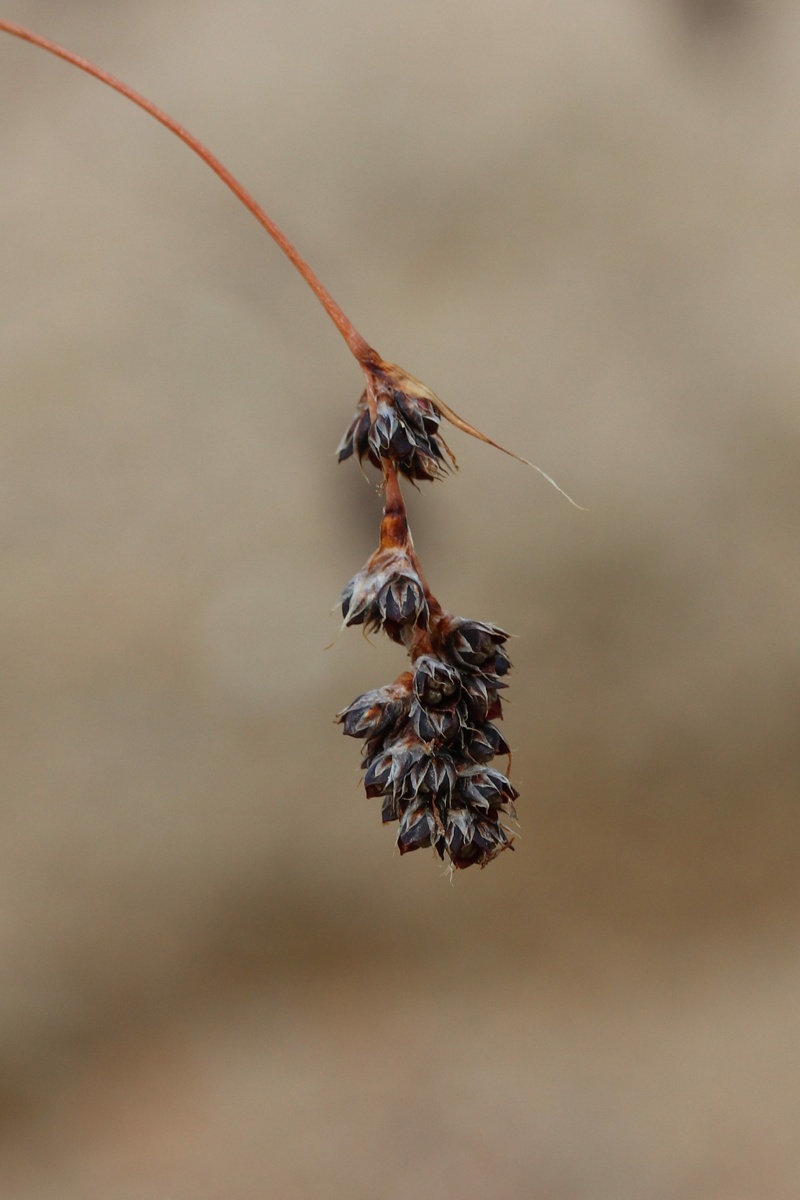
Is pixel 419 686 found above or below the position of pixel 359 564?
below

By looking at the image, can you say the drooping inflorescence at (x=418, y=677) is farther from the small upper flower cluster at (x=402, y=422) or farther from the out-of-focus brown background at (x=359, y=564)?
the out-of-focus brown background at (x=359, y=564)

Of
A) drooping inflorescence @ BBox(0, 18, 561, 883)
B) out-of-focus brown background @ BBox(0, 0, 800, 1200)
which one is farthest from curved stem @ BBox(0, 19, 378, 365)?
out-of-focus brown background @ BBox(0, 0, 800, 1200)

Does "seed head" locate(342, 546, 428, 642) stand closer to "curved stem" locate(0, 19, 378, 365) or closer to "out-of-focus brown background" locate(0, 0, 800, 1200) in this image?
"curved stem" locate(0, 19, 378, 365)

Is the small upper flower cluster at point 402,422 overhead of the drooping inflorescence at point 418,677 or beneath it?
overhead

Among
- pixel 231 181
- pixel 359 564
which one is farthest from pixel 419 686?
pixel 359 564

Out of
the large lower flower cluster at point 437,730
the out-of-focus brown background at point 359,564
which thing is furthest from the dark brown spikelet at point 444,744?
the out-of-focus brown background at point 359,564

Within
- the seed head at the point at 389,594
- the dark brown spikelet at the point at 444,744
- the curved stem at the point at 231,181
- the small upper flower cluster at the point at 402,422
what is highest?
the curved stem at the point at 231,181

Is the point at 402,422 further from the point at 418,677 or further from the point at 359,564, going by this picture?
the point at 359,564

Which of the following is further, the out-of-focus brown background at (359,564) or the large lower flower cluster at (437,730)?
the out-of-focus brown background at (359,564)
